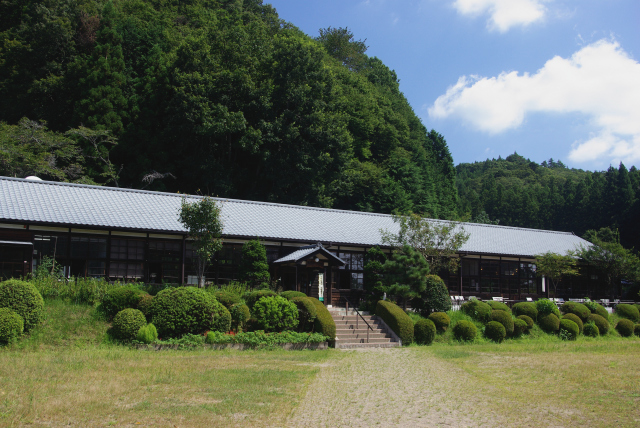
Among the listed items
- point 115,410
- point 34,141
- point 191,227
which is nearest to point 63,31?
point 34,141

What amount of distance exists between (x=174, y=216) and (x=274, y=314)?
27.8ft

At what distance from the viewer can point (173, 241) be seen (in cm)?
2238

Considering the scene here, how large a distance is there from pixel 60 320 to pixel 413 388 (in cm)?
1063

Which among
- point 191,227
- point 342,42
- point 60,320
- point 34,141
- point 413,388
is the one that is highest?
point 342,42

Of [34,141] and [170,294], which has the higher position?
[34,141]

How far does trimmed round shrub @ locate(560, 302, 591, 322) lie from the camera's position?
24578 mm

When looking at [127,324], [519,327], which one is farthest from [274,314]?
[519,327]

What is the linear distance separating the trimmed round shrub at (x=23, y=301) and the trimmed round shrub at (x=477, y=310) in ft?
54.9

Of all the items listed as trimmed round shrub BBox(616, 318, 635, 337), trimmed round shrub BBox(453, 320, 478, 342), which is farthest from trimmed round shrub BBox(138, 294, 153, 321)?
trimmed round shrub BBox(616, 318, 635, 337)

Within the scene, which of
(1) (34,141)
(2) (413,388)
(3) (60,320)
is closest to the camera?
(2) (413,388)

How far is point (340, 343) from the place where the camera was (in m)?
17.5

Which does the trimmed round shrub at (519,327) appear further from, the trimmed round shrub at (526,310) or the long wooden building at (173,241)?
the long wooden building at (173,241)

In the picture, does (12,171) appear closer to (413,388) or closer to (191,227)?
(191,227)

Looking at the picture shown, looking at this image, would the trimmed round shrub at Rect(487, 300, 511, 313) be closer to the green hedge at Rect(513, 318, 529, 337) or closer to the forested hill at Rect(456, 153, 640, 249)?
the green hedge at Rect(513, 318, 529, 337)
